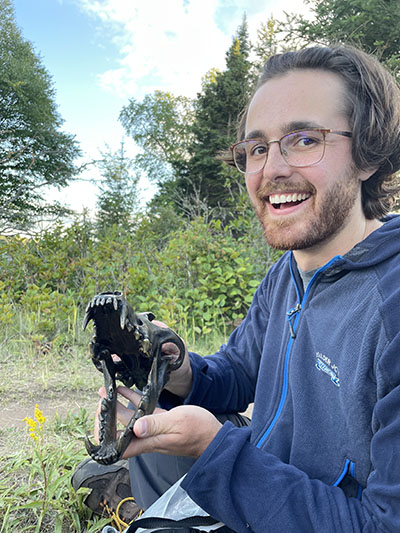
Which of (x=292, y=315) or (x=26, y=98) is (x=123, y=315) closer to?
(x=292, y=315)

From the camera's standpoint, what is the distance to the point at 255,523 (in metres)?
1.09

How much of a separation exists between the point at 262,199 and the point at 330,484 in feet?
3.16

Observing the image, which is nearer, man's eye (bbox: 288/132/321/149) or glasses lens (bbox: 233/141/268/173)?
man's eye (bbox: 288/132/321/149)

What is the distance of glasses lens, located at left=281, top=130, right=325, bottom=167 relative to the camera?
1.50 metres

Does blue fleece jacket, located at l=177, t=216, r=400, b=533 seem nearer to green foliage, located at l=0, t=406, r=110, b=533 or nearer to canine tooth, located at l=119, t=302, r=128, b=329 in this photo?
canine tooth, located at l=119, t=302, r=128, b=329

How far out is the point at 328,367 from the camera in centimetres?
129

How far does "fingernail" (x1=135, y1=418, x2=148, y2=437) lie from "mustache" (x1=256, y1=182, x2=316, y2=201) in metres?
0.90

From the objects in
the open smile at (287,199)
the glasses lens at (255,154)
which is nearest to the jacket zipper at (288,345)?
the open smile at (287,199)

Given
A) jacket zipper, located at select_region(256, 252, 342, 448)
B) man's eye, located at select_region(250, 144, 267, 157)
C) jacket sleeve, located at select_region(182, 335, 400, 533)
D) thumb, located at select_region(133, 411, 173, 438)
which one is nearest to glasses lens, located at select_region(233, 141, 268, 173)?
man's eye, located at select_region(250, 144, 267, 157)

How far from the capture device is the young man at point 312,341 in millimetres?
1080

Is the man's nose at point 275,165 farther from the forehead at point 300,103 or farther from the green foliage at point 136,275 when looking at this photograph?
the green foliage at point 136,275

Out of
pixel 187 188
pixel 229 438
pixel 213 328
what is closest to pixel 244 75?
pixel 187 188

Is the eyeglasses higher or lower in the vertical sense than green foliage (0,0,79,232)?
lower

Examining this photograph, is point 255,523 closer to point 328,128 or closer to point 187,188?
point 328,128
